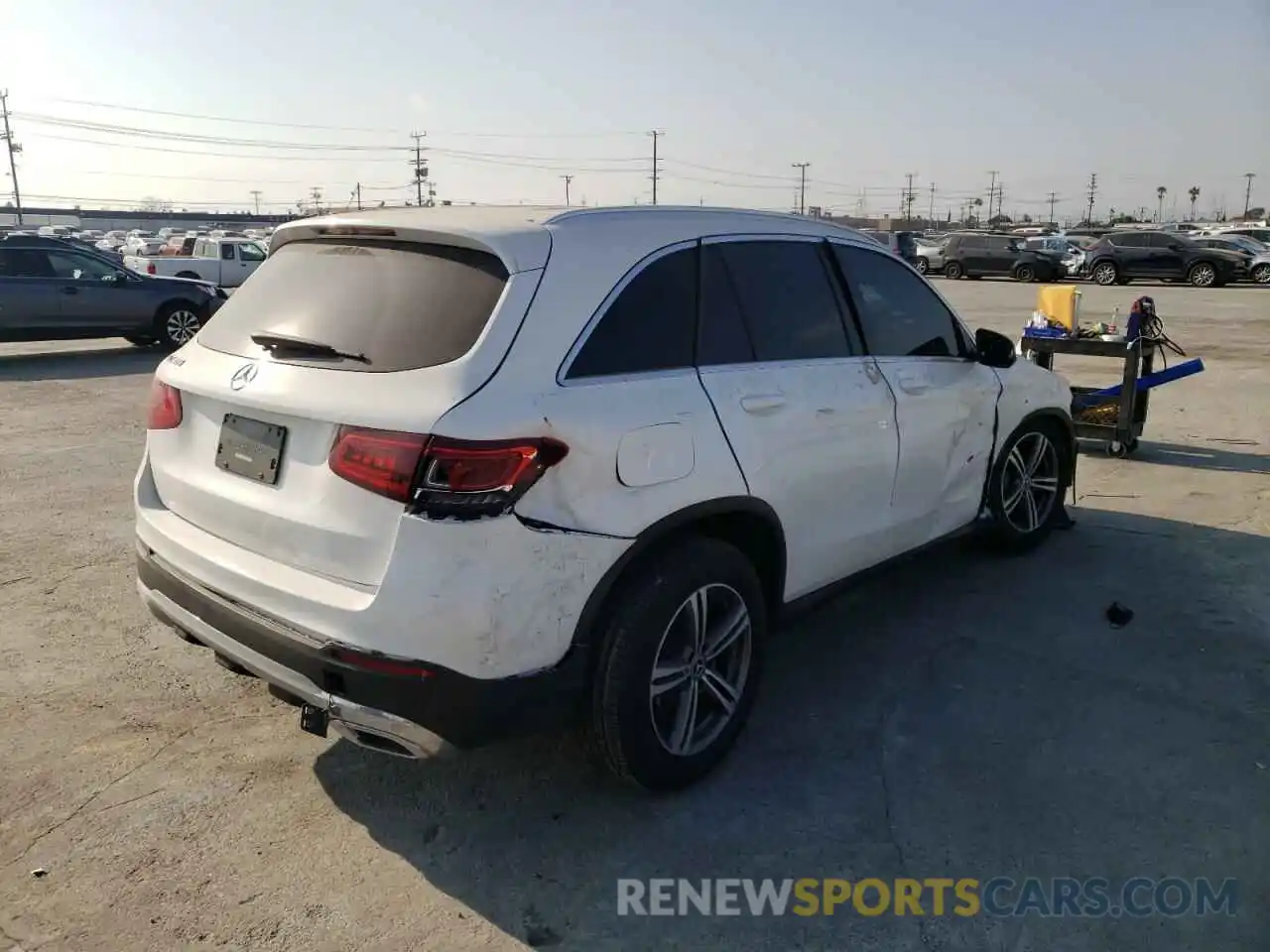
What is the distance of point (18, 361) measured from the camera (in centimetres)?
1361

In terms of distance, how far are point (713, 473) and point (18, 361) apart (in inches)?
540

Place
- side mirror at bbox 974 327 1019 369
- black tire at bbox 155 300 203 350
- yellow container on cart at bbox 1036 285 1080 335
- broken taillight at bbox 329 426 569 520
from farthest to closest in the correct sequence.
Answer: black tire at bbox 155 300 203 350, yellow container on cart at bbox 1036 285 1080 335, side mirror at bbox 974 327 1019 369, broken taillight at bbox 329 426 569 520

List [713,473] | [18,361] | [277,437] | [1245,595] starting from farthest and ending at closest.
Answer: [18,361], [1245,595], [713,473], [277,437]

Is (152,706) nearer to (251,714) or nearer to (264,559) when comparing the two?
(251,714)

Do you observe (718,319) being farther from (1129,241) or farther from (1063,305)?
(1129,241)

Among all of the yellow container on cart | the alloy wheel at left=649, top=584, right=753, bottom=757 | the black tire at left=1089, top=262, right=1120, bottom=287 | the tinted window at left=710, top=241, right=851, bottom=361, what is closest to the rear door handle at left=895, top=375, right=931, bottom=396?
the tinted window at left=710, top=241, right=851, bottom=361

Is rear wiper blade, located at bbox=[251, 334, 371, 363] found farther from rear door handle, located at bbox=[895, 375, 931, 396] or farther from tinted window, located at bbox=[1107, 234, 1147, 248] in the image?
tinted window, located at bbox=[1107, 234, 1147, 248]

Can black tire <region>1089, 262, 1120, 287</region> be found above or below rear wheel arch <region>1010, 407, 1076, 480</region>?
above

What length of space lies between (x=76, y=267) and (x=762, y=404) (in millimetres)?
13562

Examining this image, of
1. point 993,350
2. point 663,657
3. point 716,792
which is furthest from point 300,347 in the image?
point 993,350

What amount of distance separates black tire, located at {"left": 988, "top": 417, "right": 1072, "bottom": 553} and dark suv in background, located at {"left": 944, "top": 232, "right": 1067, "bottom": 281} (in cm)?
3135

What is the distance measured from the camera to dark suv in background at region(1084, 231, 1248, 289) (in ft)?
99.6

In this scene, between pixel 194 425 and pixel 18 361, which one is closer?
pixel 194 425

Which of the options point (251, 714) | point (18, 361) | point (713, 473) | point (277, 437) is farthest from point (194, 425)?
point (18, 361)
